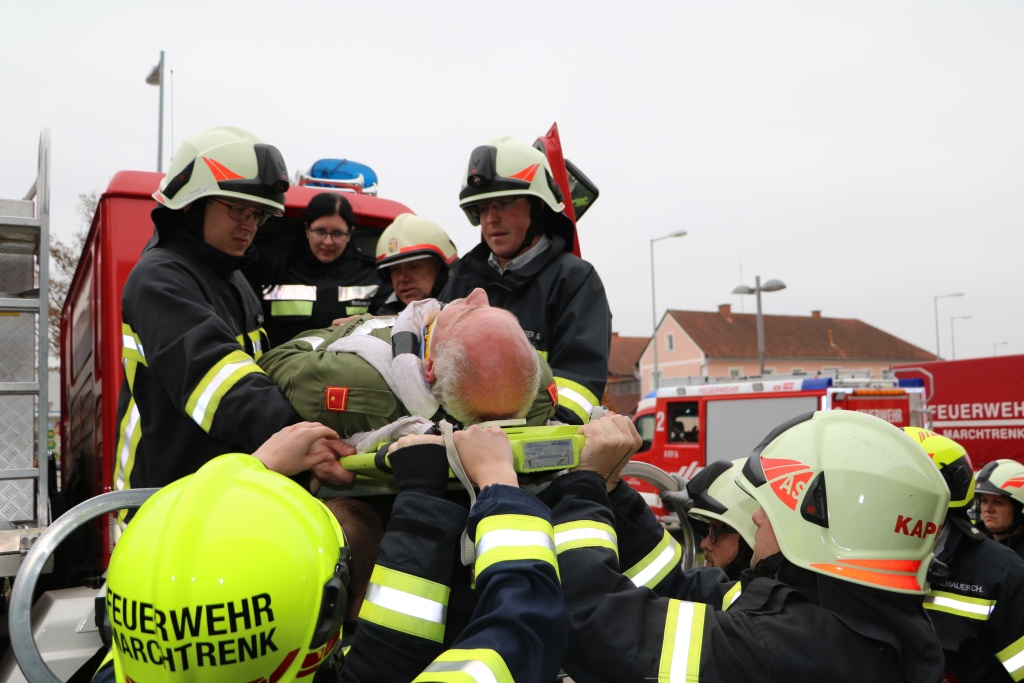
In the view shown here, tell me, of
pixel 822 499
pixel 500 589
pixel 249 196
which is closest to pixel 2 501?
pixel 249 196

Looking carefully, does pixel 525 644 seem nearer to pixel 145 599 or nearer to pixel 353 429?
pixel 145 599

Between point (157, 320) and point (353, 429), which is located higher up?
point (157, 320)

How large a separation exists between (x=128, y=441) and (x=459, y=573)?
4.93ft

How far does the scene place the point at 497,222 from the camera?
2.80 metres

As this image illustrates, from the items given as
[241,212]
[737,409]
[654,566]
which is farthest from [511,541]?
[737,409]

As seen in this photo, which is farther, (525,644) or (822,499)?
(822,499)

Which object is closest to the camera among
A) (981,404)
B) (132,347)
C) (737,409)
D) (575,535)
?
(575,535)

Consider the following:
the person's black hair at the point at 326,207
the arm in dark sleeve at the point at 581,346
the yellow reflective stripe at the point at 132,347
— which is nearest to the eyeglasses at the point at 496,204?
the arm in dark sleeve at the point at 581,346

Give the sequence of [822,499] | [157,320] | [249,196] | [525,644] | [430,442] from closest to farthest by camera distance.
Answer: [525,644] < [430,442] < [822,499] < [157,320] < [249,196]

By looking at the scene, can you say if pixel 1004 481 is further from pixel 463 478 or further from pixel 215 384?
pixel 215 384

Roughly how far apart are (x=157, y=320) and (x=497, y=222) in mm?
1171

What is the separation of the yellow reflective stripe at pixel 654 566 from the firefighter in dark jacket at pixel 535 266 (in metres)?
0.56

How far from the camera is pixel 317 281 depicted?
3.65 m

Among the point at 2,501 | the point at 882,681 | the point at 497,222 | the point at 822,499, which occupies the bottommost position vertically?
the point at 882,681
